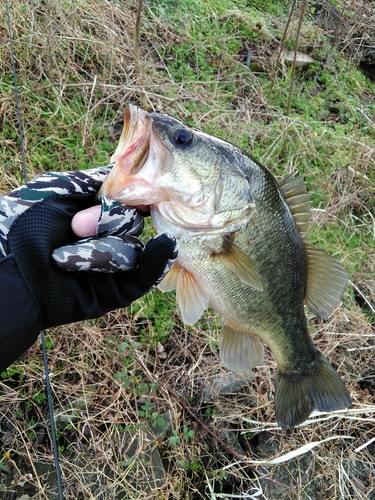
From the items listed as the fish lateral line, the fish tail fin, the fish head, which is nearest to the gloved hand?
the fish head

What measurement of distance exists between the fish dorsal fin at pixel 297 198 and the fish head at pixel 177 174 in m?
0.26

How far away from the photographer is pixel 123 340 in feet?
9.22

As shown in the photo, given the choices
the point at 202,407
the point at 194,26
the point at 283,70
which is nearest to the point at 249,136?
the point at 283,70

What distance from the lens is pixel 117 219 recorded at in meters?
1.62

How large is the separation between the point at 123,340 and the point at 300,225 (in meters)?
1.42

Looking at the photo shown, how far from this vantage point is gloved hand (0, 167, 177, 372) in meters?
1.54

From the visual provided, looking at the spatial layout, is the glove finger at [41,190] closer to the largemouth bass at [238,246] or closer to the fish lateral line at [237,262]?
the largemouth bass at [238,246]

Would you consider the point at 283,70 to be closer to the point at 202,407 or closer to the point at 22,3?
the point at 22,3

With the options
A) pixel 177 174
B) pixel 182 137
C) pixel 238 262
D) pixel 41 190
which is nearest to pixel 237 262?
pixel 238 262

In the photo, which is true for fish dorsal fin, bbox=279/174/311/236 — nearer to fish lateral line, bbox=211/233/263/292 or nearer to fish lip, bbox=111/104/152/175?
fish lateral line, bbox=211/233/263/292

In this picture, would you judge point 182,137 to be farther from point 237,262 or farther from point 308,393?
point 308,393

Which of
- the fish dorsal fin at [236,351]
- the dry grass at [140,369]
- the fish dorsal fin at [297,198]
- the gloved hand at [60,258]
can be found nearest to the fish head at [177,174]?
the gloved hand at [60,258]

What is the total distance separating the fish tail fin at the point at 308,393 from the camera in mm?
2133

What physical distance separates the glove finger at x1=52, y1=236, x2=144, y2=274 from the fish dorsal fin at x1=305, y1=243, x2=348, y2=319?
34.9 inches
